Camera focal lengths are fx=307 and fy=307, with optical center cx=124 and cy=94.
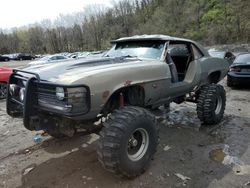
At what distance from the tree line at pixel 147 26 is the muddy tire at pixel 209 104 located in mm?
48502

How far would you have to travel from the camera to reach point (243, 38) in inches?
2090

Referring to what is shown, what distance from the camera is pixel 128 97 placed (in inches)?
189

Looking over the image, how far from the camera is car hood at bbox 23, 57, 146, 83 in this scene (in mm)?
3908

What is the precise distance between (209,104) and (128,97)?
225 cm

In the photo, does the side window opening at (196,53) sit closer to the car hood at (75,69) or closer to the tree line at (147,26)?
the car hood at (75,69)

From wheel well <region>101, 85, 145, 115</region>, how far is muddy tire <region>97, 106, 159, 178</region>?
0.42m

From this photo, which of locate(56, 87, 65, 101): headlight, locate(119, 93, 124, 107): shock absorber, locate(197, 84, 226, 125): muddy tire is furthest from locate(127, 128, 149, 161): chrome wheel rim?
locate(197, 84, 226, 125): muddy tire

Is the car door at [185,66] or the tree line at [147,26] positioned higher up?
the tree line at [147,26]

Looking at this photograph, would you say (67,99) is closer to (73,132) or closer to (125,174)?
(73,132)

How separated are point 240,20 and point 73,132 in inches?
2313

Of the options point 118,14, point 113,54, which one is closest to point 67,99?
point 113,54

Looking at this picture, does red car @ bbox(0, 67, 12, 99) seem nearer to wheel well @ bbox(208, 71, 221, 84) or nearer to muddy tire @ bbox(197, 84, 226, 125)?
wheel well @ bbox(208, 71, 221, 84)

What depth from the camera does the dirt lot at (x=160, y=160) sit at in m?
4.18

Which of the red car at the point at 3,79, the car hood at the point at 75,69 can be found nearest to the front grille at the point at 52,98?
the car hood at the point at 75,69
